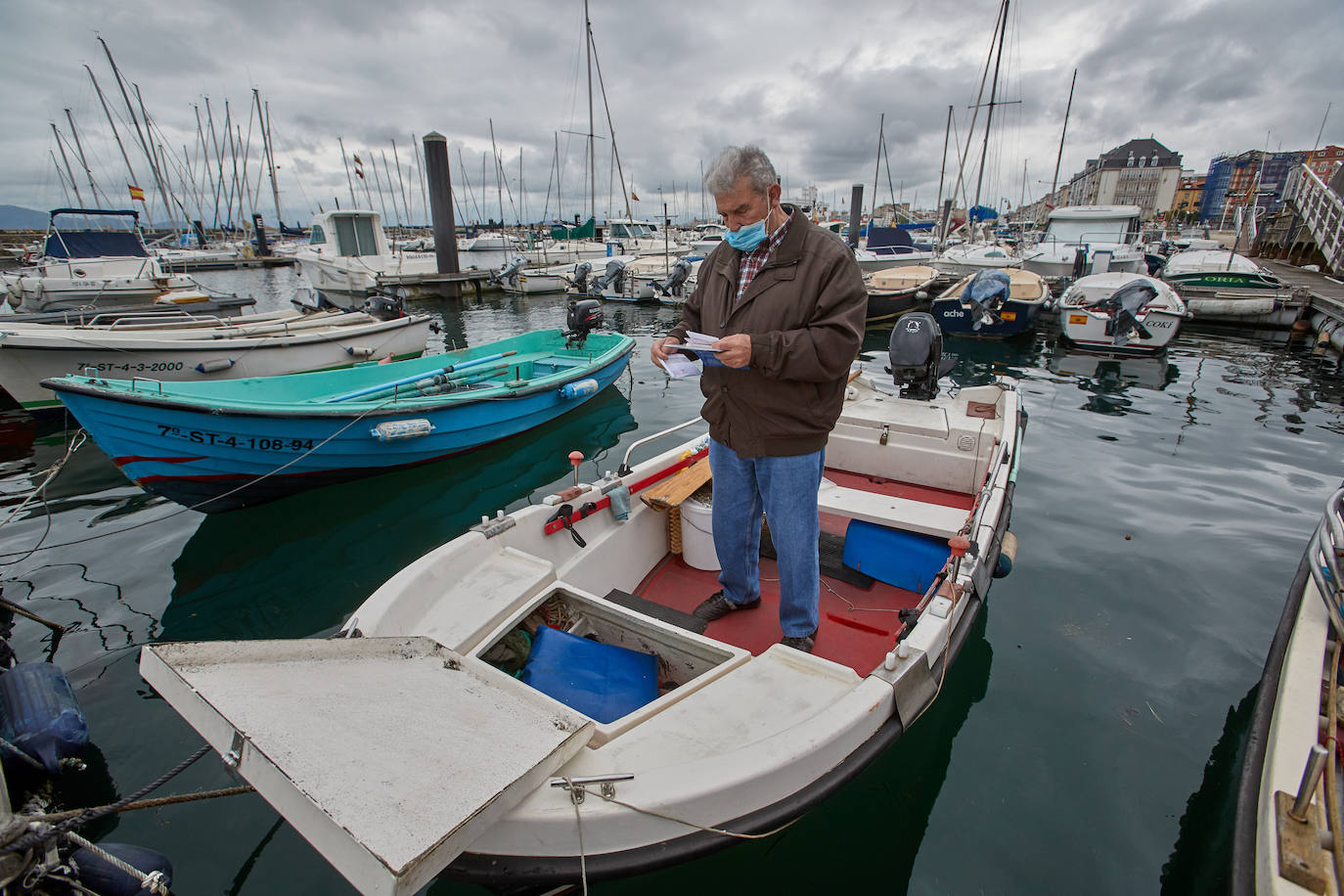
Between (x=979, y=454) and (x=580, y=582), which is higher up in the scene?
(x=979, y=454)

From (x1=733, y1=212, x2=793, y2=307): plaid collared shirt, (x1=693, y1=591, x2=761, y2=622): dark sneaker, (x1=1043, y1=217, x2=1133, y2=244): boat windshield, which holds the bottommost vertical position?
(x1=693, y1=591, x2=761, y2=622): dark sneaker

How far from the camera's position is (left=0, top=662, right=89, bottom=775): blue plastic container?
2605 millimetres

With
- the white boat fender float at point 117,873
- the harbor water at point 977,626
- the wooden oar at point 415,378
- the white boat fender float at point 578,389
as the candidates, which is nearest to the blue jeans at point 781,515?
the harbor water at point 977,626

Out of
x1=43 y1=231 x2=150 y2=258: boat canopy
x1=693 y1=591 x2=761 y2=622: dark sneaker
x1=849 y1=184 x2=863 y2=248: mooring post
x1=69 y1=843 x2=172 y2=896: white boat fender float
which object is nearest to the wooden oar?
x1=69 y1=843 x2=172 y2=896: white boat fender float

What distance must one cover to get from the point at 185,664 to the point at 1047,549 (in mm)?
5455

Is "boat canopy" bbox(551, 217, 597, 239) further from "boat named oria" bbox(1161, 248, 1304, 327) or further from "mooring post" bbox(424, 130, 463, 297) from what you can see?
"boat named oria" bbox(1161, 248, 1304, 327)

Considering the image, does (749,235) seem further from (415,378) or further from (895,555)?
(415,378)

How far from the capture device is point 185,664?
1.60 metres

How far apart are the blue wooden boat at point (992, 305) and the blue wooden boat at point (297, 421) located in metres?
10.4

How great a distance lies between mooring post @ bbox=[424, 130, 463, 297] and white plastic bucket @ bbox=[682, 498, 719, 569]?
70.5 feet

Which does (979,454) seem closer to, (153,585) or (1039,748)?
(1039,748)

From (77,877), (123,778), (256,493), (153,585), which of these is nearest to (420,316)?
(256,493)

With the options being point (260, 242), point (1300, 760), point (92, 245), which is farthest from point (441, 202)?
point (260, 242)

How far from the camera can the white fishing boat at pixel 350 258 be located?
20281mm
